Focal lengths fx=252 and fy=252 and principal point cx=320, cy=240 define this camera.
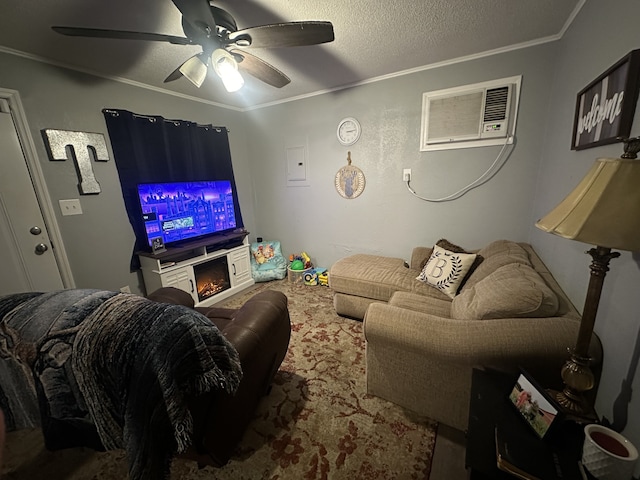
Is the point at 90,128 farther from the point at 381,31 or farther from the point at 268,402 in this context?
the point at 268,402

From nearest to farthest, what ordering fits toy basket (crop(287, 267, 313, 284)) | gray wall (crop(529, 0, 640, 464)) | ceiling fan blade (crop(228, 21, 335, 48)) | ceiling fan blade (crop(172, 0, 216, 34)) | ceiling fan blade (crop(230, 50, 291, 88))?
gray wall (crop(529, 0, 640, 464)), ceiling fan blade (crop(172, 0, 216, 34)), ceiling fan blade (crop(228, 21, 335, 48)), ceiling fan blade (crop(230, 50, 291, 88)), toy basket (crop(287, 267, 313, 284))

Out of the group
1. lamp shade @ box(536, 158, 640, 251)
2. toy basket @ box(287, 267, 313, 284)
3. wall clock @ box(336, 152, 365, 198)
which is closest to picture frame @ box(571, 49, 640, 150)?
lamp shade @ box(536, 158, 640, 251)

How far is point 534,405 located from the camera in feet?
2.79

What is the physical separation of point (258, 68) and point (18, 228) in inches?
90.1

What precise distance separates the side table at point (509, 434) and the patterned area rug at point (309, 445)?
1.82 feet

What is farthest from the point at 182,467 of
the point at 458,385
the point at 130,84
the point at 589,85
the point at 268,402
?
the point at 130,84

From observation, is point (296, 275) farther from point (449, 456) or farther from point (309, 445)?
point (449, 456)

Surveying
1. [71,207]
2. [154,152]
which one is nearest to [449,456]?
[71,207]

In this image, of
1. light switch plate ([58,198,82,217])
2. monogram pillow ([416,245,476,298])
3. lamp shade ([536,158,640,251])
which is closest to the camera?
lamp shade ([536,158,640,251])

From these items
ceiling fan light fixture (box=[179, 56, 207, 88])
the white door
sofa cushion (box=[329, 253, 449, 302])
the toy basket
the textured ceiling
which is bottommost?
the toy basket

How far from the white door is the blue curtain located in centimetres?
62

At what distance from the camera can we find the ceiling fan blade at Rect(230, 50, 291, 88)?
157 centimetres

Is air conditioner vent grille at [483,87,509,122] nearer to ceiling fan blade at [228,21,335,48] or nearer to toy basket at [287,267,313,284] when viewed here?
ceiling fan blade at [228,21,335,48]

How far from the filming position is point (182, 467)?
1296 mm
